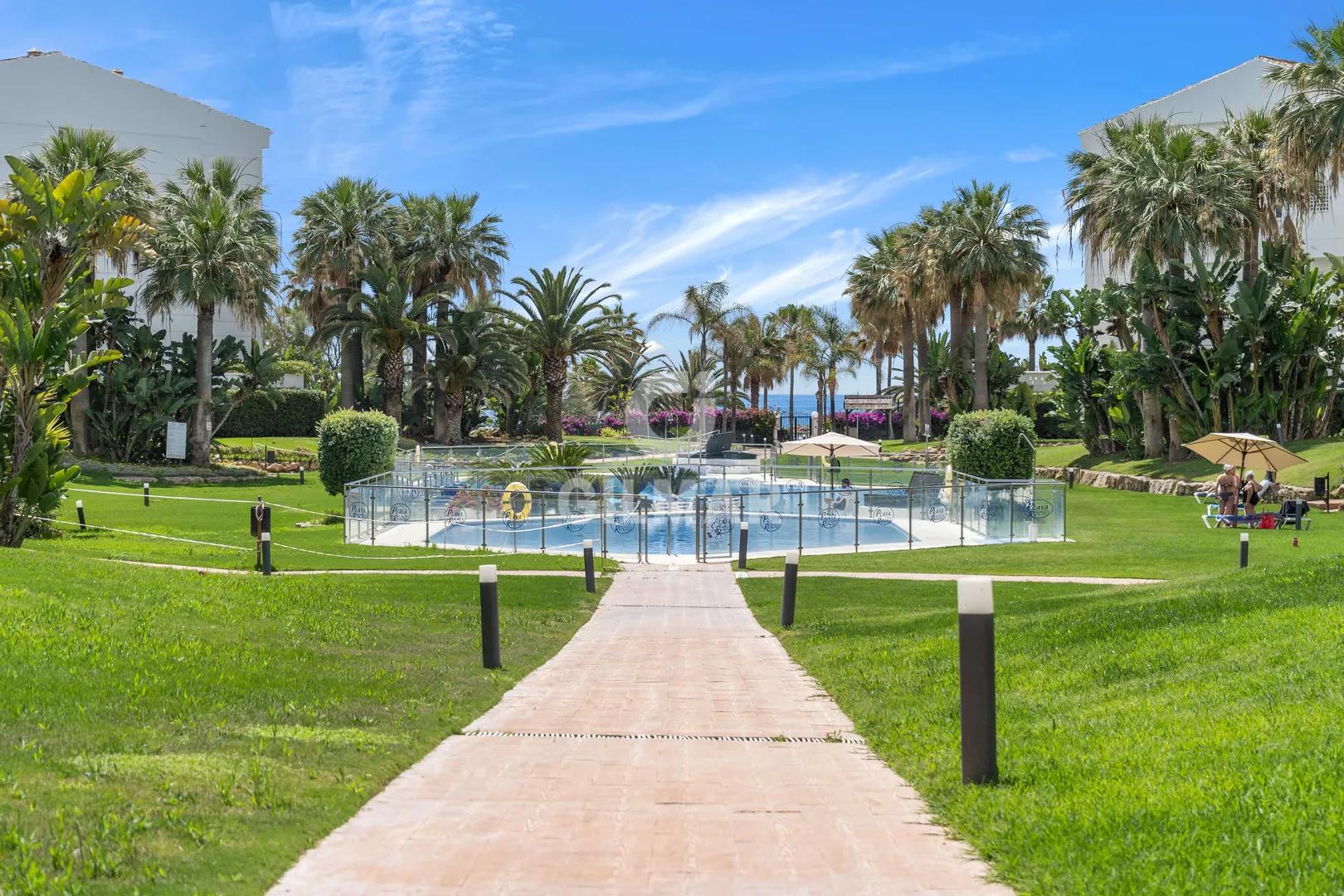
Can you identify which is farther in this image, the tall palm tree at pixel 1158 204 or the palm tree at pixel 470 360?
the palm tree at pixel 470 360

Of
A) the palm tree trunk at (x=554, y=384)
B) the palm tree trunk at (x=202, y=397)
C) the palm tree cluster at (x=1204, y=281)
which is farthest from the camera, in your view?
the palm tree trunk at (x=554, y=384)

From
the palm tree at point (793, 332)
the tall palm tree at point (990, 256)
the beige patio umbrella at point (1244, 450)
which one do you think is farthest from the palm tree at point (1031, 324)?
the beige patio umbrella at point (1244, 450)

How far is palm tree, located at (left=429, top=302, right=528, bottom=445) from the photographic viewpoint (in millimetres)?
54031

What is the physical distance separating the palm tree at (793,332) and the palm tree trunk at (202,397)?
48.6 meters

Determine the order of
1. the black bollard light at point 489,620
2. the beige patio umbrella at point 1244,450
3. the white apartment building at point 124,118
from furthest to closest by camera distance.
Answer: the white apartment building at point 124,118 → the beige patio umbrella at point 1244,450 → the black bollard light at point 489,620

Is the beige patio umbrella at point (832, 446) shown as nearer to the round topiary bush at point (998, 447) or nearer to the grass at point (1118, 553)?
the round topiary bush at point (998, 447)

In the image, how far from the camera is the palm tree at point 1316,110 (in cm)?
3186

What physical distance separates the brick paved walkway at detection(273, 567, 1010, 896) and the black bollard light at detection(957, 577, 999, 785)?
399 millimetres

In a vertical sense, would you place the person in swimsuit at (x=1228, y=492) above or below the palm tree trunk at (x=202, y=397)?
below

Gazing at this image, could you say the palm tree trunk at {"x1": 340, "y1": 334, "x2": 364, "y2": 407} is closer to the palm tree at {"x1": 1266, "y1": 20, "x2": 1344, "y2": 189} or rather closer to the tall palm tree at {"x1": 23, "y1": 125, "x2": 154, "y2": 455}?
the tall palm tree at {"x1": 23, "y1": 125, "x2": 154, "y2": 455}

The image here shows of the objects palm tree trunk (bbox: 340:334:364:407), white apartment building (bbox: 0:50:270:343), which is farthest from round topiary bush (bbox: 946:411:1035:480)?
white apartment building (bbox: 0:50:270:343)

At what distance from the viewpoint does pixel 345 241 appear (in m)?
52.2

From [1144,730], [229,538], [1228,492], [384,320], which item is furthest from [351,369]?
[1144,730]

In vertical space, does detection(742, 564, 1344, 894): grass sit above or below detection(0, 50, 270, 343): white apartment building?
below
